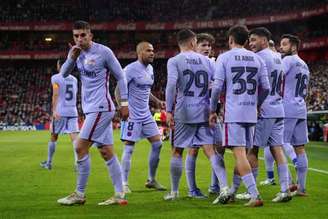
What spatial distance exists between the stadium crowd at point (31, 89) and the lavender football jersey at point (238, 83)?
33.9m

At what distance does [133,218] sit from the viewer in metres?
6.80

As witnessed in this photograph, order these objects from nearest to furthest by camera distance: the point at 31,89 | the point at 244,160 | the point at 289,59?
the point at 244,160 → the point at 289,59 → the point at 31,89

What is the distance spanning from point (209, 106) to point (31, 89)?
155ft

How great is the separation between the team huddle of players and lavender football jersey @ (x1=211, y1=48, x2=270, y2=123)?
0.01 m

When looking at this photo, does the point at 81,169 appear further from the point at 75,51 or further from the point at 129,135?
the point at 129,135

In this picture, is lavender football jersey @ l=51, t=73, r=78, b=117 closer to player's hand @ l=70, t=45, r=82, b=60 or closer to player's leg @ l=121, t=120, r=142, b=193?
player's leg @ l=121, t=120, r=142, b=193

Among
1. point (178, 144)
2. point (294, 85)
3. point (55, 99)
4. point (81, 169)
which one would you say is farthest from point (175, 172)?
point (55, 99)

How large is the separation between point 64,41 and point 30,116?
13.6 m

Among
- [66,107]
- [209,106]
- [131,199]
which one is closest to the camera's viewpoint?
[209,106]

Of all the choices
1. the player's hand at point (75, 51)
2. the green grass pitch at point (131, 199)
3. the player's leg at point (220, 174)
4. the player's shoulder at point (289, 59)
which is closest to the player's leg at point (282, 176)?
the green grass pitch at point (131, 199)


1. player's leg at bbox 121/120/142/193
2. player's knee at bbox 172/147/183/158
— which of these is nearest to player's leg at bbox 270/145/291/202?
player's knee at bbox 172/147/183/158

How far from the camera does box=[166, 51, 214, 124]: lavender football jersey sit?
8328 mm

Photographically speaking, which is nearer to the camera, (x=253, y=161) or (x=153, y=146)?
(x=253, y=161)

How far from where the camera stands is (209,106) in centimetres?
849
